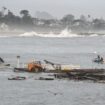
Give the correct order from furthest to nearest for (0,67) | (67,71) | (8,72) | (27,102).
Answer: (0,67), (8,72), (67,71), (27,102)

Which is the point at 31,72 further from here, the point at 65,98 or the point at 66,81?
the point at 65,98

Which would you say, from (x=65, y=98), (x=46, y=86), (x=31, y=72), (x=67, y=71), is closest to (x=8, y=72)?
(x=31, y=72)

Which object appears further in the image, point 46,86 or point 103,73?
point 103,73

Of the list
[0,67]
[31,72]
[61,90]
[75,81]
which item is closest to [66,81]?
[75,81]

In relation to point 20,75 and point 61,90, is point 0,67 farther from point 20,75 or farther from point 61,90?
point 61,90

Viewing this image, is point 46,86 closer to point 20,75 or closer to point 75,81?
point 75,81

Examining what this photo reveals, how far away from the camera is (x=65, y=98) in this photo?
6138cm

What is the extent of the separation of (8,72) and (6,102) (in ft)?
80.0

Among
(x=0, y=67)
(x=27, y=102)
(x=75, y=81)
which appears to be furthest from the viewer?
(x=0, y=67)

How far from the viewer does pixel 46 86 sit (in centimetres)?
6944

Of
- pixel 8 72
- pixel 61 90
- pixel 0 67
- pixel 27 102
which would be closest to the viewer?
pixel 27 102

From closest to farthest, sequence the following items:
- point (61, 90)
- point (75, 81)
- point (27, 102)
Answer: point (27, 102)
point (61, 90)
point (75, 81)

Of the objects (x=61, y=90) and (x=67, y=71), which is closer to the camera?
(x=61, y=90)

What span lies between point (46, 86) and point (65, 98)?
8269 mm
